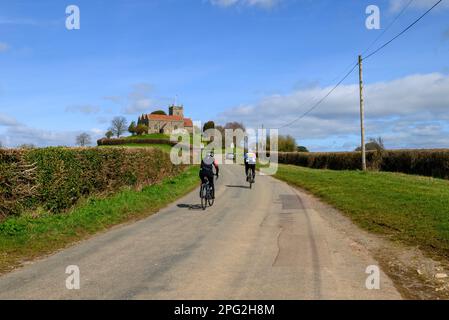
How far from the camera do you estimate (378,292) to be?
6.39 meters

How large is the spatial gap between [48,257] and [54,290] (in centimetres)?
281

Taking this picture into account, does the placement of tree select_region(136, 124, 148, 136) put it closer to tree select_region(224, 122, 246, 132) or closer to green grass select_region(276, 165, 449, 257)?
tree select_region(224, 122, 246, 132)

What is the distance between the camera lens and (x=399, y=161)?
41.7 meters

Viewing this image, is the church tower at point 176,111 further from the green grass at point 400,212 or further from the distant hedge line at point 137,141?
the green grass at point 400,212

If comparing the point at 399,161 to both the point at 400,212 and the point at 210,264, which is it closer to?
the point at 400,212

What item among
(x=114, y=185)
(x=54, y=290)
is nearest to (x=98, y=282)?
(x=54, y=290)

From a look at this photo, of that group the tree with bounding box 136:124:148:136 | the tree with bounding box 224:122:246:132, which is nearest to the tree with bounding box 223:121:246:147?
the tree with bounding box 224:122:246:132

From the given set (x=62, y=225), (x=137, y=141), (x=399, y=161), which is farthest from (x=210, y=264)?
(x=137, y=141)

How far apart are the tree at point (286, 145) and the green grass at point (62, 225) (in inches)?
3385

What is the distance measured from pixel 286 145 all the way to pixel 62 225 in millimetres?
93888

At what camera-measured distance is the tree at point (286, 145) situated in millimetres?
102600

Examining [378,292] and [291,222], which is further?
[291,222]

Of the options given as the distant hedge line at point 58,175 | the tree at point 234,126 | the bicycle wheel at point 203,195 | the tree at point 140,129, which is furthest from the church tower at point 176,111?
the bicycle wheel at point 203,195
